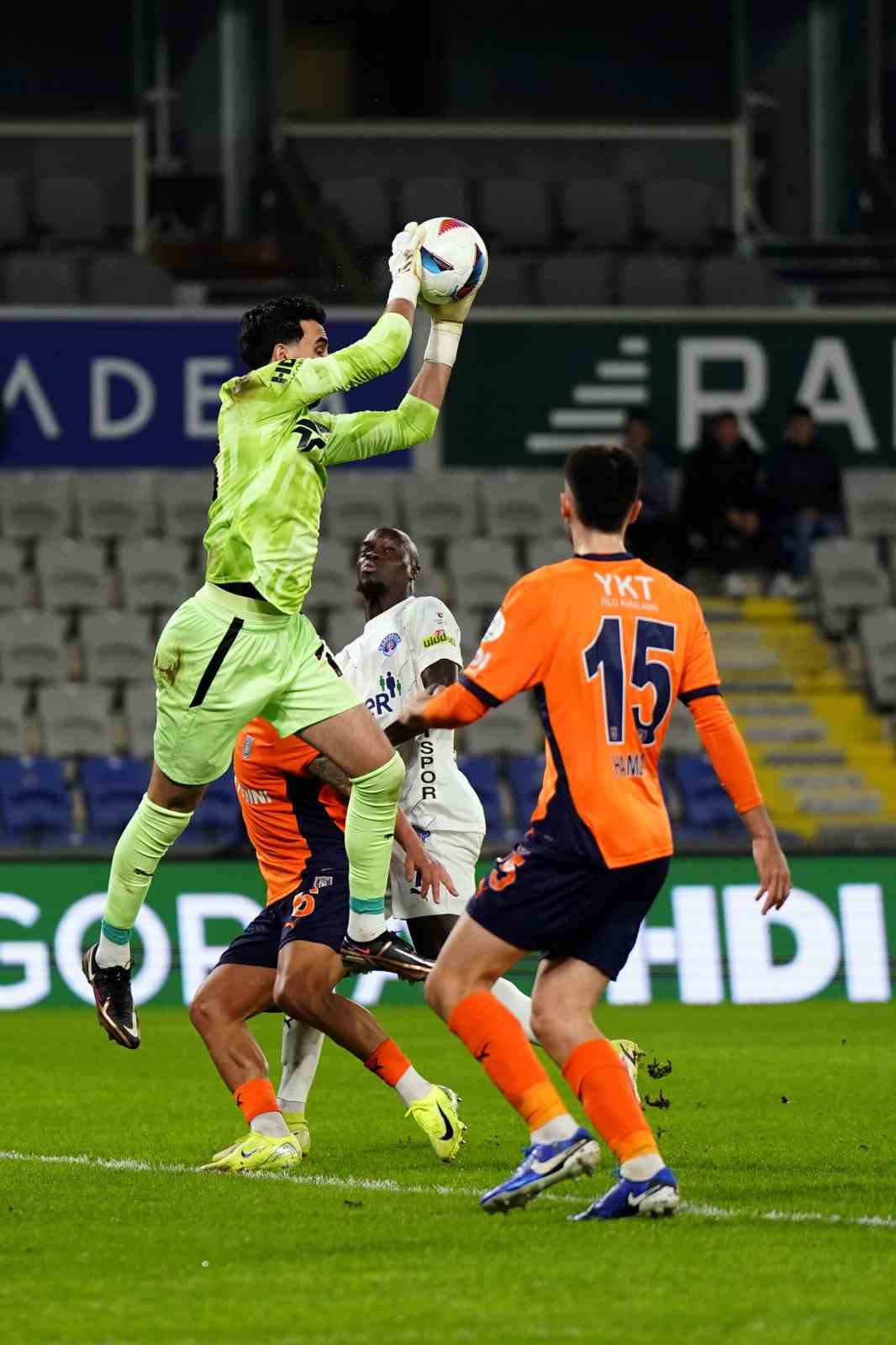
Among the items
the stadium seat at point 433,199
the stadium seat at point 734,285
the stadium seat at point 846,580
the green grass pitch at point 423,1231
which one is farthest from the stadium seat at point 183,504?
the green grass pitch at point 423,1231

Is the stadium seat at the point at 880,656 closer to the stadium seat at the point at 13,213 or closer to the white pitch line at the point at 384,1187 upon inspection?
the stadium seat at the point at 13,213

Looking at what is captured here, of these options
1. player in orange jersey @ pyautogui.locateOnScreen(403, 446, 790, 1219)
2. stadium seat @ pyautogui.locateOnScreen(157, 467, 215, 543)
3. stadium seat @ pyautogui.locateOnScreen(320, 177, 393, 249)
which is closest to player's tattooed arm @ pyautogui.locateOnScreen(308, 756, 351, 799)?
player in orange jersey @ pyautogui.locateOnScreen(403, 446, 790, 1219)

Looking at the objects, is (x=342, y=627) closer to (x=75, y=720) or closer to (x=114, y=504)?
(x=75, y=720)

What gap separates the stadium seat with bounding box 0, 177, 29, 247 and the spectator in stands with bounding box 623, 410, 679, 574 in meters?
6.23

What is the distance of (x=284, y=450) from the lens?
293 inches

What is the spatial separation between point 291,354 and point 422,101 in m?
19.2

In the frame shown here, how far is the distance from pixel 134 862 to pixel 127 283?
1348 cm

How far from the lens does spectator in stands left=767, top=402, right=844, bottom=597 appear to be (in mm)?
19453

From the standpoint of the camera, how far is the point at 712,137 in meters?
25.5

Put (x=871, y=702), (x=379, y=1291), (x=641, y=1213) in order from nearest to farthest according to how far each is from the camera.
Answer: (x=379, y=1291) < (x=641, y=1213) < (x=871, y=702)

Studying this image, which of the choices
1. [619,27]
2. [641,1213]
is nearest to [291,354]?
[641,1213]

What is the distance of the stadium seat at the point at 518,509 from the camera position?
1961 centimetres

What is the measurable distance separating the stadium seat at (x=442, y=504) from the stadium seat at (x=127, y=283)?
2.70 m

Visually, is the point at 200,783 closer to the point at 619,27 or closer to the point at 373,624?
the point at 373,624
